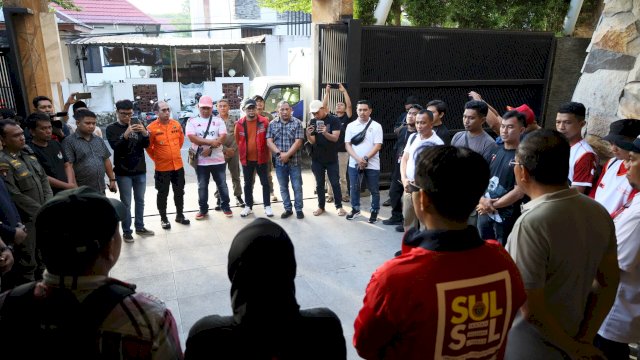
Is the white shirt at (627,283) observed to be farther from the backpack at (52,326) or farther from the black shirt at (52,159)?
the black shirt at (52,159)

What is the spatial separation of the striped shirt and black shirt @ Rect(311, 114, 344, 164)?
28cm

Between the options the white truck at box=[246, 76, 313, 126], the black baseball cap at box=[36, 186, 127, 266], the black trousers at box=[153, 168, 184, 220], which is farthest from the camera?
the white truck at box=[246, 76, 313, 126]

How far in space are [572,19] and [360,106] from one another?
18.3 ft

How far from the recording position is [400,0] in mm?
8789

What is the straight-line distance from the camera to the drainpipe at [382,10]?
7.49m

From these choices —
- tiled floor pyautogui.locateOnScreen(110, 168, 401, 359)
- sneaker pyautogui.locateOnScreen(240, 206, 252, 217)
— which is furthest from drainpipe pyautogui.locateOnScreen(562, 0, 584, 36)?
sneaker pyautogui.locateOnScreen(240, 206, 252, 217)

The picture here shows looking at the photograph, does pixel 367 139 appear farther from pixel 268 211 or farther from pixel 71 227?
pixel 71 227

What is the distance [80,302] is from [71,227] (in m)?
0.23

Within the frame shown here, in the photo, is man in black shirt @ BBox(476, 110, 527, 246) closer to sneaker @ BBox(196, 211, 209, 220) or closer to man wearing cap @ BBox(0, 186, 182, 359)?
man wearing cap @ BBox(0, 186, 182, 359)

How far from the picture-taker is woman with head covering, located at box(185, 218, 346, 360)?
1.16m

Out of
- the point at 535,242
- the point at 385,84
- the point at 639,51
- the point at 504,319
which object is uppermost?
the point at 639,51

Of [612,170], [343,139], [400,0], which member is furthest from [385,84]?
[612,170]

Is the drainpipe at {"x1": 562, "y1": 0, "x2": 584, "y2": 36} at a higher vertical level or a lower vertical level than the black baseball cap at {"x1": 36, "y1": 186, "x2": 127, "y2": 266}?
higher

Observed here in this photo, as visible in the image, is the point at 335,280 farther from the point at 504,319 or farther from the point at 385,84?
the point at 385,84
